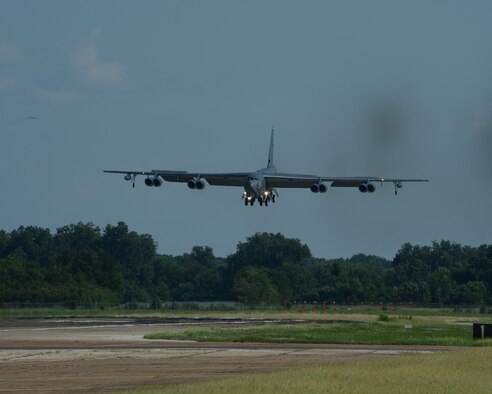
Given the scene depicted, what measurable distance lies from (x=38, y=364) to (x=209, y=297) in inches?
6270

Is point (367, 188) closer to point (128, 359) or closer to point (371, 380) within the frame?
point (128, 359)

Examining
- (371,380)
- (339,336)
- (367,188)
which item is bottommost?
(371,380)

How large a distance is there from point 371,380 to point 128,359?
464 inches

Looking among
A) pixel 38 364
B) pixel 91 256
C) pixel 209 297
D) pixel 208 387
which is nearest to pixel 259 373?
pixel 208 387

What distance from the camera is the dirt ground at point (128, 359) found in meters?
33.6

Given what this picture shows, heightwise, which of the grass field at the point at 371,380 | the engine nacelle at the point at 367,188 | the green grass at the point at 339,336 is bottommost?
the grass field at the point at 371,380

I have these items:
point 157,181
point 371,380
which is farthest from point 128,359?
point 157,181

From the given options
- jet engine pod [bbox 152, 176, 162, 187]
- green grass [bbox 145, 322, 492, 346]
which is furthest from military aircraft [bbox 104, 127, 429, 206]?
green grass [bbox 145, 322, 492, 346]

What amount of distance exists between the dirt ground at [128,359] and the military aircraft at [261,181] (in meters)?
28.0

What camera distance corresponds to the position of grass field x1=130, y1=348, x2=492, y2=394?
100 feet

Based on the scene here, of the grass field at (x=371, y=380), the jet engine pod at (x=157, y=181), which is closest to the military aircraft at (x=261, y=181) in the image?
the jet engine pod at (x=157, y=181)

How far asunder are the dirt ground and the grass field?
2.15m

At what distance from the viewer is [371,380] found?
1305 inches

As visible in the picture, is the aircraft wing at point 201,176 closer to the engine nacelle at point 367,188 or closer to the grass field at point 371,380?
the engine nacelle at point 367,188
